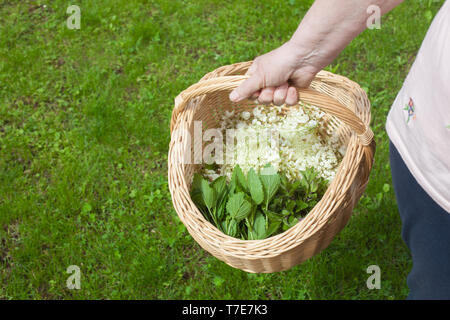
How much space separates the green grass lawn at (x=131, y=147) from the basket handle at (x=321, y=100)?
96 cm

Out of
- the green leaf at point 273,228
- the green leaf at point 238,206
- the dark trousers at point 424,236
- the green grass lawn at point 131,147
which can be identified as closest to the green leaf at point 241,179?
the green leaf at point 238,206

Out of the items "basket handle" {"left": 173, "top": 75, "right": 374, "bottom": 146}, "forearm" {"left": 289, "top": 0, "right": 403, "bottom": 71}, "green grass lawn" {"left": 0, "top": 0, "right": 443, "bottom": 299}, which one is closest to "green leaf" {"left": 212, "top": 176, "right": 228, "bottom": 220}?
"basket handle" {"left": 173, "top": 75, "right": 374, "bottom": 146}

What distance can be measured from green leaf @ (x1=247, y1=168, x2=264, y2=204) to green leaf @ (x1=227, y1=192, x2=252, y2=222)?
62mm

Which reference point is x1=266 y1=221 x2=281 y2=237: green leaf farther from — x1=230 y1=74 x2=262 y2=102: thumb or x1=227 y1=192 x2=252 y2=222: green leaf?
x1=230 y1=74 x2=262 y2=102: thumb

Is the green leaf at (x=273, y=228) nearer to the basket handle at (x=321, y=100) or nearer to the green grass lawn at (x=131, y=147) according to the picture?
the basket handle at (x=321, y=100)

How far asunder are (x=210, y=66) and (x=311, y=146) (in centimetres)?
129

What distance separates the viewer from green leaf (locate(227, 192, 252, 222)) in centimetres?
172

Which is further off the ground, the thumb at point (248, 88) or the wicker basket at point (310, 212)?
the thumb at point (248, 88)

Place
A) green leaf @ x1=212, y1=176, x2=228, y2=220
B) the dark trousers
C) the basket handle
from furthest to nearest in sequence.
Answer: green leaf @ x1=212, y1=176, x2=228, y2=220 < the basket handle < the dark trousers

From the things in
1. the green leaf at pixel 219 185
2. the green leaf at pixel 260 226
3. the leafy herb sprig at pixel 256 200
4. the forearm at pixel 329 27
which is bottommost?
the green leaf at pixel 260 226

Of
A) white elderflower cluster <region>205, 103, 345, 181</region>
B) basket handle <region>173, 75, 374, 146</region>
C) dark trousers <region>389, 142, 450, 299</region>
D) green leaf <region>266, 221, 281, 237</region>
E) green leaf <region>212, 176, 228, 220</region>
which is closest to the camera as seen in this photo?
dark trousers <region>389, 142, 450, 299</region>

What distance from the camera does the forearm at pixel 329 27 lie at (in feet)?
3.94

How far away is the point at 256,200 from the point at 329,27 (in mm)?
785
